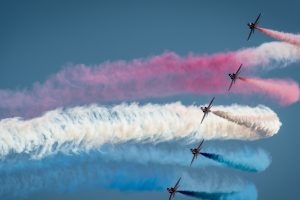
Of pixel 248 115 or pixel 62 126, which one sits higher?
pixel 248 115

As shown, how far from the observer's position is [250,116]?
6600cm

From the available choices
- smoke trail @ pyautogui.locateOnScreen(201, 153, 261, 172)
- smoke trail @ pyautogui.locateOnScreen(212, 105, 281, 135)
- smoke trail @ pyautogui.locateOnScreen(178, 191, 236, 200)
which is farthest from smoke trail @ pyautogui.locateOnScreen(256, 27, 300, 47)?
smoke trail @ pyautogui.locateOnScreen(178, 191, 236, 200)

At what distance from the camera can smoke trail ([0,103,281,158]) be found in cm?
6338

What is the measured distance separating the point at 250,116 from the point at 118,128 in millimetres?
9840

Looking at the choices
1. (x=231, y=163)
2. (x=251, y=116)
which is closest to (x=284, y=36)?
(x=251, y=116)

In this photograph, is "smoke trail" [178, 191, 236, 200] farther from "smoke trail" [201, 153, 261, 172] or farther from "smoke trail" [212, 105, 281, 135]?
"smoke trail" [212, 105, 281, 135]

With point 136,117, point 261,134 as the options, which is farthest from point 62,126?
point 261,134

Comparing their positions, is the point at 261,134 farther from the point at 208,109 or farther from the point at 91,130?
the point at 91,130

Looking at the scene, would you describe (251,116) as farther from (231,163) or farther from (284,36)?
(284,36)

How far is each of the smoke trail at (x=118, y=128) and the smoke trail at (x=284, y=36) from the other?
542cm

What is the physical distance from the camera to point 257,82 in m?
66.1

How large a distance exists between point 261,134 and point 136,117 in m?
9.30

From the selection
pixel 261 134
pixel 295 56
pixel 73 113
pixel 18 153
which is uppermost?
pixel 295 56

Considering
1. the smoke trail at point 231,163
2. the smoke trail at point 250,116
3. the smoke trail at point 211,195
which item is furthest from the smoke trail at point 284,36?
the smoke trail at point 211,195
